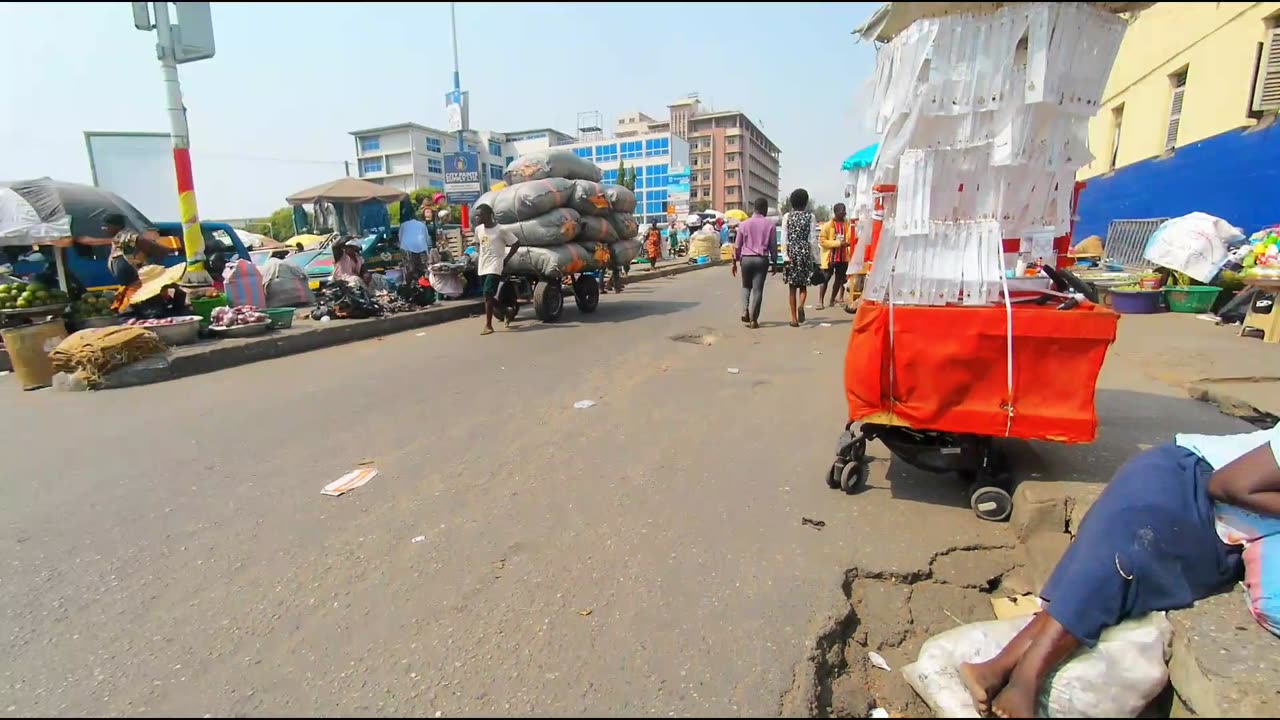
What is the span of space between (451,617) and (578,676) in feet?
1.88

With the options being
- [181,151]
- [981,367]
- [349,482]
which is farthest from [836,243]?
[181,151]

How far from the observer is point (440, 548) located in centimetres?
273

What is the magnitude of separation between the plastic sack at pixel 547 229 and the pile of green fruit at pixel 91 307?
16.6ft


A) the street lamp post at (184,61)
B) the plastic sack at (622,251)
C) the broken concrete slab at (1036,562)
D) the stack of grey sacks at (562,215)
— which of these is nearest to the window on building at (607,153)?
the plastic sack at (622,251)

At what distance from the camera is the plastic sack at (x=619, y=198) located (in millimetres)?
10500

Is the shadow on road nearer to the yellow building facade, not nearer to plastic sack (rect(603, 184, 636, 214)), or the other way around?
the yellow building facade

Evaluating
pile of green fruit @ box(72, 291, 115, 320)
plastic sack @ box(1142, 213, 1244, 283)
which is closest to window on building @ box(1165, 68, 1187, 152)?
plastic sack @ box(1142, 213, 1244, 283)

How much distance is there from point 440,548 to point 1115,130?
57.5 feet

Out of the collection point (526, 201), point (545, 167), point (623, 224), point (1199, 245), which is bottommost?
point (1199, 245)

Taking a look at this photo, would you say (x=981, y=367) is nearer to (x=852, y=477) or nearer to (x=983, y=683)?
(x=852, y=477)

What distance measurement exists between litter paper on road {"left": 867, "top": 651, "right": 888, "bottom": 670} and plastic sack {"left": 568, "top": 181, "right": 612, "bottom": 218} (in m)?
8.49

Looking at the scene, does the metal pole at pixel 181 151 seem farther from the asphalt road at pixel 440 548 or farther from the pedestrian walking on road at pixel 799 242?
the pedestrian walking on road at pixel 799 242

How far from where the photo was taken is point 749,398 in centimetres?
509

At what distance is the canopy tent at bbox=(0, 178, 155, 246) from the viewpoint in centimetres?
780
